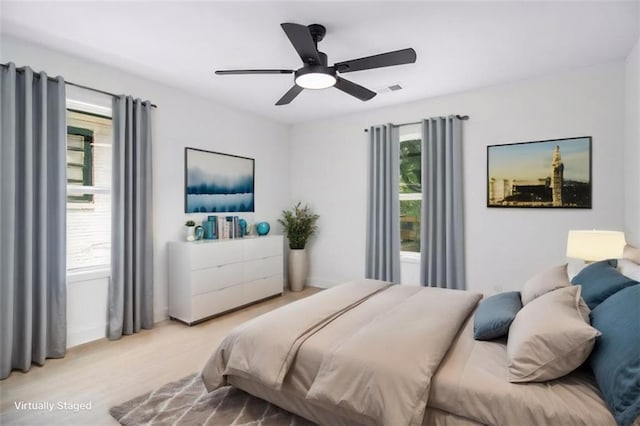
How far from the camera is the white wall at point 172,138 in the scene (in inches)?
119

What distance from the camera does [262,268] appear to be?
14.8ft

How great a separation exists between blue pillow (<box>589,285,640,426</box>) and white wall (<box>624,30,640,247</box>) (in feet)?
5.87

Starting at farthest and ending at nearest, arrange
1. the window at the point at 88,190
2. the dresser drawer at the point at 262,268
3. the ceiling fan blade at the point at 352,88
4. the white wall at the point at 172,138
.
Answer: the dresser drawer at the point at 262,268
the window at the point at 88,190
the white wall at the point at 172,138
the ceiling fan blade at the point at 352,88

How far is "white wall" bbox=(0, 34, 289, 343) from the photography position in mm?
3027

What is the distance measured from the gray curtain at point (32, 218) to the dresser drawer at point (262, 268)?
6.30 feet

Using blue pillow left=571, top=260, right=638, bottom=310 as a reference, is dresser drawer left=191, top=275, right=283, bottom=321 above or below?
below

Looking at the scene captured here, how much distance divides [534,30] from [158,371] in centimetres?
398

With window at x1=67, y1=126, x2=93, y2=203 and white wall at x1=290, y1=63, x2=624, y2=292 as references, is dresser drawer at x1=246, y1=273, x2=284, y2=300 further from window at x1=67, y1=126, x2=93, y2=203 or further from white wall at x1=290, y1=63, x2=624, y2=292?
window at x1=67, y1=126, x2=93, y2=203

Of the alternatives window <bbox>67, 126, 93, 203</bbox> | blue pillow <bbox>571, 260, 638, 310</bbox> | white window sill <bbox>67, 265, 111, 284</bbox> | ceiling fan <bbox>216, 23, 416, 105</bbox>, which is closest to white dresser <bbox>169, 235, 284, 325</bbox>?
white window sill <bbox>67, 265, 111, 284</bbox>

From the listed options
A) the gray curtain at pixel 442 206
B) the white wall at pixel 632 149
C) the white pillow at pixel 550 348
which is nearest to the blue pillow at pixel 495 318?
the white pillow at pixel 550 348

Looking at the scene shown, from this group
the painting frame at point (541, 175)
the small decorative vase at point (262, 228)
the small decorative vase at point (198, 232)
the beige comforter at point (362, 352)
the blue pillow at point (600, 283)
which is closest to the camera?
the beige comforter at point (362, 352)

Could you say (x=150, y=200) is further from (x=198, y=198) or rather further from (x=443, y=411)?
(x=443, y=411)

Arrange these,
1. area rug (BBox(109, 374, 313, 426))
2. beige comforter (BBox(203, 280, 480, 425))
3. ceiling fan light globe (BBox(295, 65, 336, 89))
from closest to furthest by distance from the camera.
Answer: beige comforter (BBox(203, 280, 480, 425))
area rug (BBox(109, 374, 313, 426))
ceiling fan light globe (BBox(295, 65, 336, 89))

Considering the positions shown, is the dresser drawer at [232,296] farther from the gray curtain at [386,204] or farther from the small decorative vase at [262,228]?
the gray curtain at [386,204]
